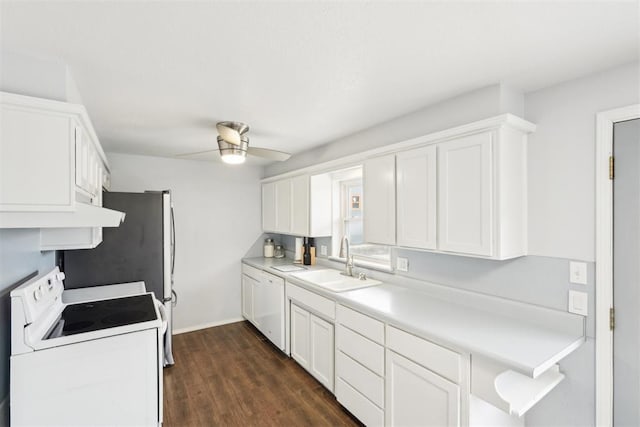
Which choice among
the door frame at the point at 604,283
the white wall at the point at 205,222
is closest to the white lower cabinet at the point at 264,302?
the white wall at the point at 205,222

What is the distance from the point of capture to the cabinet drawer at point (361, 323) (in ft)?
6.60

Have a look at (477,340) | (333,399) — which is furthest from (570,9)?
(333,399)

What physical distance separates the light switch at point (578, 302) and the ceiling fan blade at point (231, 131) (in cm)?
238

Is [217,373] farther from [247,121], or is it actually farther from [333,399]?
[247,121]

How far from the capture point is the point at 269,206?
14.2ft

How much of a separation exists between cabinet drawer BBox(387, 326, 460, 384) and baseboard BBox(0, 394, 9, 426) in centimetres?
194

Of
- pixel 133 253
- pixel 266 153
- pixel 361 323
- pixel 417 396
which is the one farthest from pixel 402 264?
pixel 133 253

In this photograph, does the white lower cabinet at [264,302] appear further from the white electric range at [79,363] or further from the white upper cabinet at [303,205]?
the white electric range at [79,363]

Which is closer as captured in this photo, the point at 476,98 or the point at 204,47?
the point at 204,47

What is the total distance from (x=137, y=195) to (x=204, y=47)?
210cm

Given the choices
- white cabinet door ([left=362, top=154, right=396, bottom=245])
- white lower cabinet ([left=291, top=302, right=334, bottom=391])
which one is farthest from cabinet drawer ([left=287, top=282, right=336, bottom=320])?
white cabinet door ([left=362, top=154, right=396, bottom=245])

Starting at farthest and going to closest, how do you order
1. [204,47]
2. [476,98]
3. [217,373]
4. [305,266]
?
[305,266] → [217,373] → [476,98] → [204,47]

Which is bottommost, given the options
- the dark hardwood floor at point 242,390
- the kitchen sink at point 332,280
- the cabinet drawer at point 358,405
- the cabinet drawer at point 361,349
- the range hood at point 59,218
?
the dark hardwood floor at point 242,390

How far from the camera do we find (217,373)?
2961 mm
